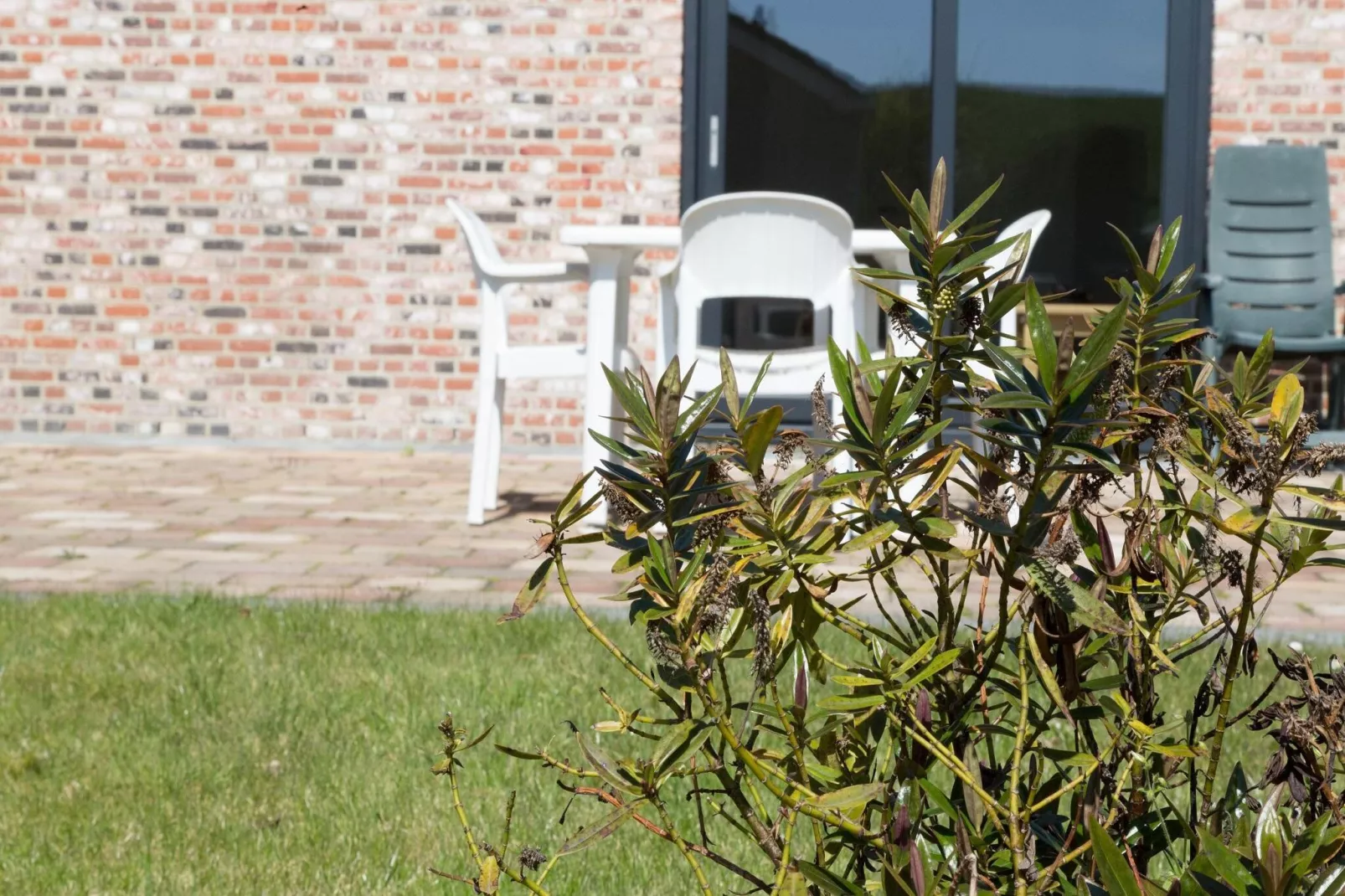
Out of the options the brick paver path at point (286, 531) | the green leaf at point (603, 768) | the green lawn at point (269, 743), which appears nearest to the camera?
the green leaf at point (603, 768)

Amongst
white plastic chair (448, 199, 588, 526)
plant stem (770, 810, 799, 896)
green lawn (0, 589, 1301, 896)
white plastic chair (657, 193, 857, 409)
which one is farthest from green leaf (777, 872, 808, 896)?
white plastic chair (448, 199, 588, 526)

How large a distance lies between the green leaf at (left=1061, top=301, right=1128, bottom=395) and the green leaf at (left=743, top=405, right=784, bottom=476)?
17 cm

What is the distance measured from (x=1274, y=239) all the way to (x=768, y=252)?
3357 millimetres

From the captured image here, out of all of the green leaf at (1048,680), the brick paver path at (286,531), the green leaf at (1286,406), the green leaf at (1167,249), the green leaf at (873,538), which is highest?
the green leaf at (1167,249)

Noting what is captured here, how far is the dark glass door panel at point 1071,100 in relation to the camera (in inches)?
279

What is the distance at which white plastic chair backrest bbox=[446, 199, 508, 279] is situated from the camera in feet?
16.0

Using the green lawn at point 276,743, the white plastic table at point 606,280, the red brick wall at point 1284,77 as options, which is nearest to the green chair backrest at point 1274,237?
the red brick wall at point 1284,77

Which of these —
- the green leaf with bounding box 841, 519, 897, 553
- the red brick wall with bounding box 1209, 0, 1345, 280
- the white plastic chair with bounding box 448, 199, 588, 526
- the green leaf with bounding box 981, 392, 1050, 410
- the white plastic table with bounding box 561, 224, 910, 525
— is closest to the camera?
the green leaf with bounding box 981, 392, 1050, 410

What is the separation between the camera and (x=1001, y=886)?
112 cm

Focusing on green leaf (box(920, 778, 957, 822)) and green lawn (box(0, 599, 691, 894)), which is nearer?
green leaf (box(920, 778, 957, 822))

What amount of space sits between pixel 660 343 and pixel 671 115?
2428mm

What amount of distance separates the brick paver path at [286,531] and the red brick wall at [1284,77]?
321cm

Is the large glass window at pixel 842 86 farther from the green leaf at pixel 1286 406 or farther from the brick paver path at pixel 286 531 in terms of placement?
the green leaf at pixel 1286 406

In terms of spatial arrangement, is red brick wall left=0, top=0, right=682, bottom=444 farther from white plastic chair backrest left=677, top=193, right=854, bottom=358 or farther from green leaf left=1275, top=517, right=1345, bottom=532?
green leaf left=1275, top=517, right=1345, bottom=532
